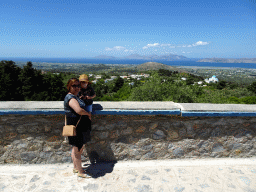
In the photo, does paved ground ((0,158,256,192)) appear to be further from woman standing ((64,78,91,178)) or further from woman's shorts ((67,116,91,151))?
woman's shorts ((67,116,91,151))

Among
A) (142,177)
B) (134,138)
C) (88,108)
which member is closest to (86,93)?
(88,108)

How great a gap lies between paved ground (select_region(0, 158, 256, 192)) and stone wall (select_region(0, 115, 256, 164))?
143mm

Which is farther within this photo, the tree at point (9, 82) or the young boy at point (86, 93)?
the tree at point (9, 82)

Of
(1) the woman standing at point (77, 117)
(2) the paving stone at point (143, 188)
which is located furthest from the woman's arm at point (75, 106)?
(2) the paving stone at point (143, 188)

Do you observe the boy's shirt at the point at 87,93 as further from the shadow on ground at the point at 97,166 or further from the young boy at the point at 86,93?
the shadow on ground at the point at 97,166

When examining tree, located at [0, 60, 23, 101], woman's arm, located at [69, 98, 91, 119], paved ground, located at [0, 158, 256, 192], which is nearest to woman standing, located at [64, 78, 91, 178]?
woman's arm, located at [69, 98, 91, 119]

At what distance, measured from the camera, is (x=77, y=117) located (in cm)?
235

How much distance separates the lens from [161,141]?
9.40ft

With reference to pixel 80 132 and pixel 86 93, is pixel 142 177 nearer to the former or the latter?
pixel 80 132

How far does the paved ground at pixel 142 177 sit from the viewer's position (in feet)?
7.57

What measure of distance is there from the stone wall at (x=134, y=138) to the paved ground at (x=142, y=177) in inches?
5.6

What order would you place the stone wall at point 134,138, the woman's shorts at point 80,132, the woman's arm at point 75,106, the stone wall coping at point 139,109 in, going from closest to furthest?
the woman's arm at point 75,106 < the woman's shorts at point 80,132 < the stone wall coping at point 139,109 < the stone wall at point 134,138

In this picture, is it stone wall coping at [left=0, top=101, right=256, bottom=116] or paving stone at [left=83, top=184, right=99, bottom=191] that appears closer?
paving stone at [left=83, top=184, right=99, bottom=191]

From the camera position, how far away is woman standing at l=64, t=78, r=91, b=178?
7.36 feet
